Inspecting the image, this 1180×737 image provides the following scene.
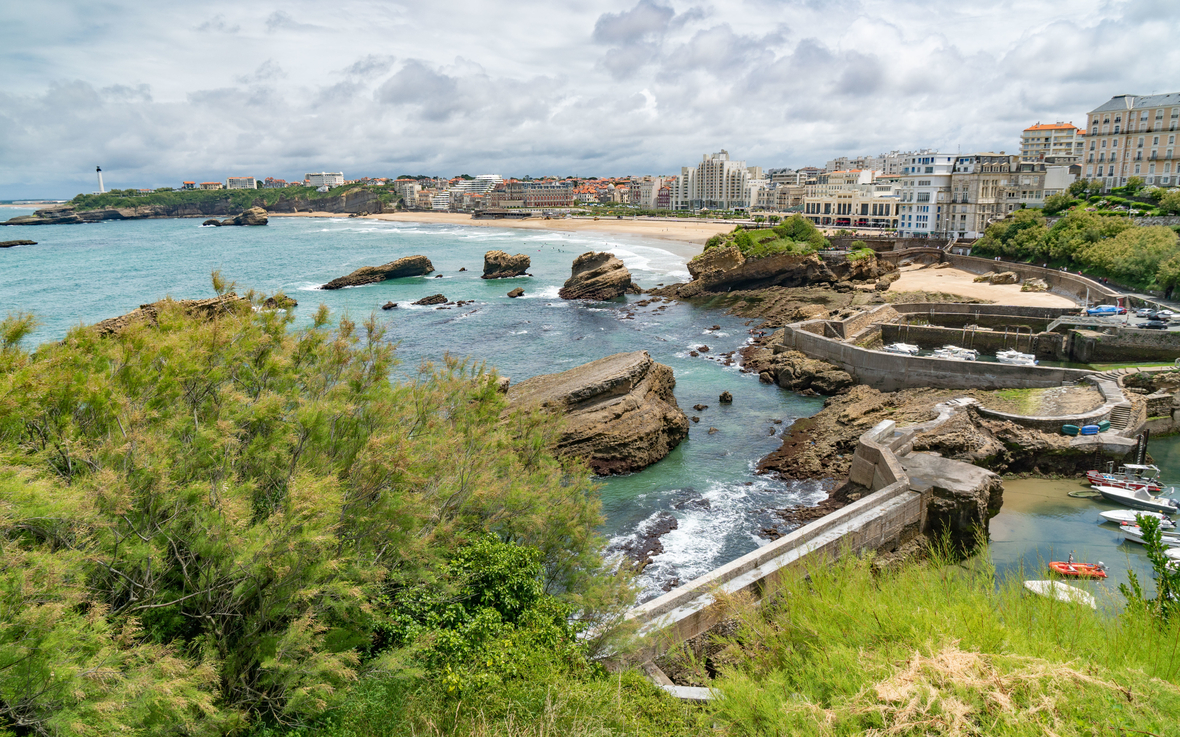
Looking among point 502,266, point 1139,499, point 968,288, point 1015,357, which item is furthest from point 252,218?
point 1139,499

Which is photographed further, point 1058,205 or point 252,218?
point 252,218

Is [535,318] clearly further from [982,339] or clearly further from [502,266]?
[982,339]

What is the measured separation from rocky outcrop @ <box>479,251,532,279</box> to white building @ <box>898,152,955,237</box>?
2182 inches

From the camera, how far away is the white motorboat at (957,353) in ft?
118

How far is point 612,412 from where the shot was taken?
1076 inches

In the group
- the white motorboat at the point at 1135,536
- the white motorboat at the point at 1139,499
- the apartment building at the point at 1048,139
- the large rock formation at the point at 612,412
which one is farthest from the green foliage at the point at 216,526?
the apartment building at the point at 1048,139

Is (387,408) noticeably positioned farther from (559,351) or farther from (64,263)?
(64,263)

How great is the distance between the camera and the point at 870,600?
29.4 feet

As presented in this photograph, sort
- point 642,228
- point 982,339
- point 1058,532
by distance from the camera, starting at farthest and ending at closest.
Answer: point 642,228 < point 982,339 < point 1058,532

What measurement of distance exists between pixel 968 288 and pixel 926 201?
4376 centimetres

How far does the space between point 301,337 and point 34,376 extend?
4473mm

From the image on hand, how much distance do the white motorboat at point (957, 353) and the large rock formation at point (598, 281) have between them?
3385cm

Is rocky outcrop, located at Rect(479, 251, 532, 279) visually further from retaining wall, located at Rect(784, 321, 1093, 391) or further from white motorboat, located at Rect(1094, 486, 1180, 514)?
white motorboat, located at Rect(1094, 486, 1180, 514)

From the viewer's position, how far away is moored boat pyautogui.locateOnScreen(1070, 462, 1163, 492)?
76.1 ft
